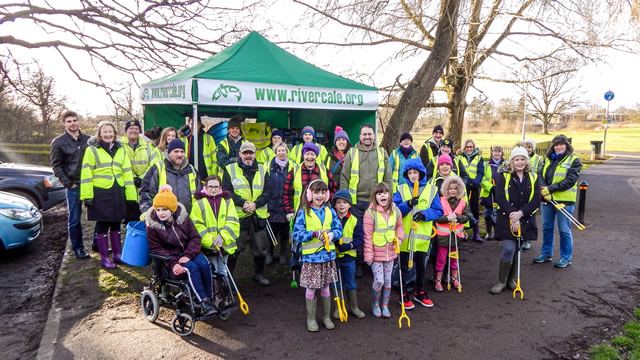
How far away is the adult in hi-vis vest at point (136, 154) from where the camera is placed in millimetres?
5766

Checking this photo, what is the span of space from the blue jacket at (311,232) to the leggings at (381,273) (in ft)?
1.65

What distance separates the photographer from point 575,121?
71.1 meters

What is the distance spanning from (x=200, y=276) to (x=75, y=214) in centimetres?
307

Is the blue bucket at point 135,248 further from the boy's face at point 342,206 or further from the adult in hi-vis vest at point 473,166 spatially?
the adult in hi-vis vest at point 473,166

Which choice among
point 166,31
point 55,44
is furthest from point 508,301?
point 55,44

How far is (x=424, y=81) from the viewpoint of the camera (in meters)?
8.48

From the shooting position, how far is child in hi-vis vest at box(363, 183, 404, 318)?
418 centimetres

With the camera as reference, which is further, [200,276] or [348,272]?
[348,272]

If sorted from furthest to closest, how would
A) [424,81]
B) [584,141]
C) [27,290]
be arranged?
[584,141] < [424,81] < [27,290]

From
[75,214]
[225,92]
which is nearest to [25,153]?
[75,214]

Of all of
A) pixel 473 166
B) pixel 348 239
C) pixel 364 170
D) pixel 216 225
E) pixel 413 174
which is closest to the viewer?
pixel 348 239

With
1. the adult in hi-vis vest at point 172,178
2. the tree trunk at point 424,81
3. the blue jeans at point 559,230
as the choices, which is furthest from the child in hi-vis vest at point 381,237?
the tree trunk at point 424,81

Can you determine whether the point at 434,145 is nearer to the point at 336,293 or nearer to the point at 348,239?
the point at 348,239

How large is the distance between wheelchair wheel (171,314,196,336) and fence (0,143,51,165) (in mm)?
16482
